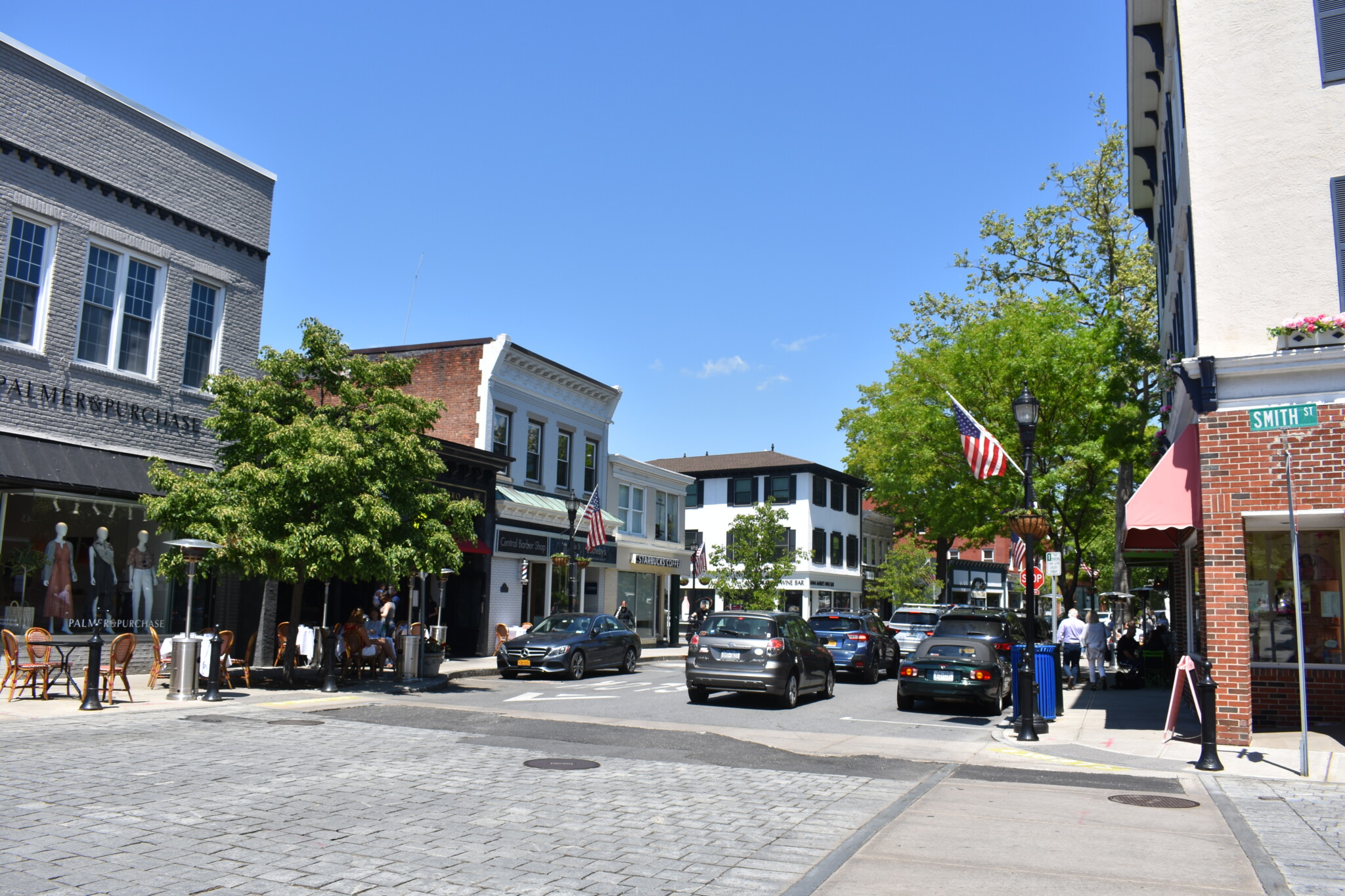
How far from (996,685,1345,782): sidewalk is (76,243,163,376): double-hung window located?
1723 cm

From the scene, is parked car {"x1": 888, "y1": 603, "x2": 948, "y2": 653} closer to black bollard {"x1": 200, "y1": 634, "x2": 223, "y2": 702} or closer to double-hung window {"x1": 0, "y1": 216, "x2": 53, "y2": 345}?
black bollard {"x1": 200, "y1": 634, "x2": 223, "y2": 702}

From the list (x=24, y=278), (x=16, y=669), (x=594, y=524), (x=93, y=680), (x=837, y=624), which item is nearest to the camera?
(x=93, y=680)

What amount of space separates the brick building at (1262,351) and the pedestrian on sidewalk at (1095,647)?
8.37 m

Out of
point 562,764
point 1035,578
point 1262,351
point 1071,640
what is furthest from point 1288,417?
point 1071,640

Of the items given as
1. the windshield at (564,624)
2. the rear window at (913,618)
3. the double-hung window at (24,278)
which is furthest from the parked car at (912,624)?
the double-hung window at (24,278)

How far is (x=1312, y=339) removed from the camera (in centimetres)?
1255

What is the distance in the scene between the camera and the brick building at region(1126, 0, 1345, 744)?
41.4 feet

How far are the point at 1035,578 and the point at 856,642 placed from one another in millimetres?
6078

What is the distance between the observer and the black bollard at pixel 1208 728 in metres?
11.1

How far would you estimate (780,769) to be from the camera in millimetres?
11023

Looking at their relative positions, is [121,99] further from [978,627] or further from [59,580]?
[978,627]

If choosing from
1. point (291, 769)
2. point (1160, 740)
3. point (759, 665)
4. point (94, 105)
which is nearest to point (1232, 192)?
point (1160, 740)

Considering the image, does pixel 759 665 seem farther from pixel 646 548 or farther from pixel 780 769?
pixel 646 548

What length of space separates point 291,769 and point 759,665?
942cm
